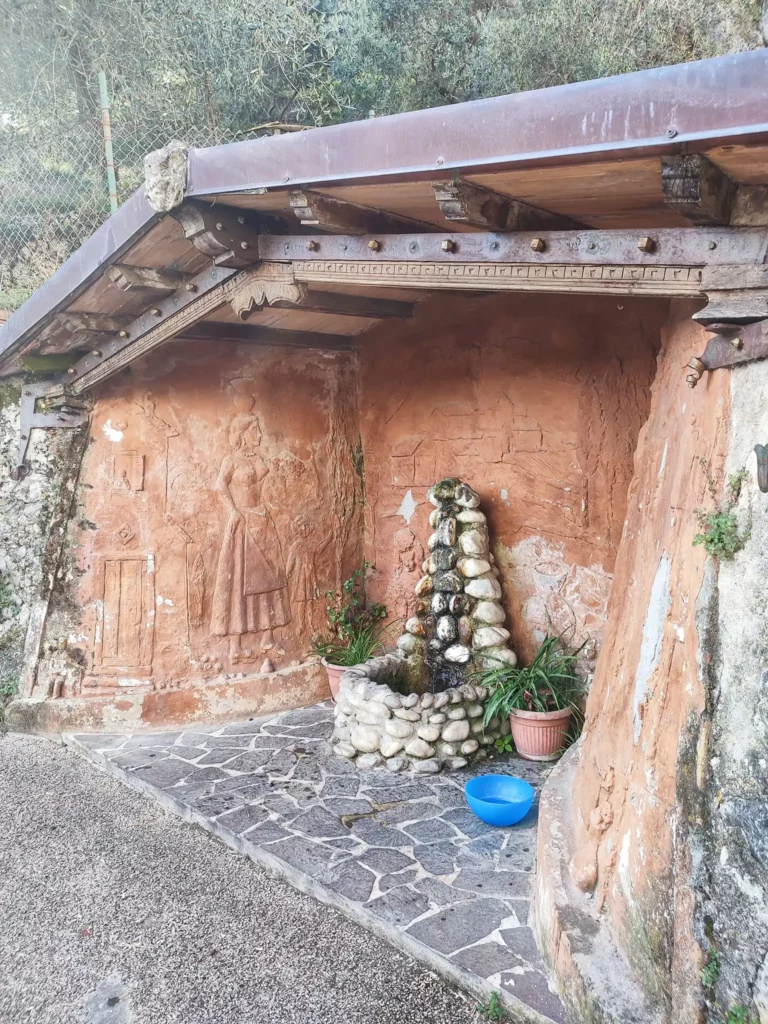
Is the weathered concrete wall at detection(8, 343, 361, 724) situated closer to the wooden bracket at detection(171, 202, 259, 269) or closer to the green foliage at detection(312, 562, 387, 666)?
the green foliage at detection(312, 562, 387, 666)

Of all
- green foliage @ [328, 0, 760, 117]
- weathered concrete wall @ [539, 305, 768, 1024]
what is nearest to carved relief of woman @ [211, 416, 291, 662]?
weathered concrete wall @ [539, 305, 768, 1024]

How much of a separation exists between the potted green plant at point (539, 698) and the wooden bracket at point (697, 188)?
3.60 m

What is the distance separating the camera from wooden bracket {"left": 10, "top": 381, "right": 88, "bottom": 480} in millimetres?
6062

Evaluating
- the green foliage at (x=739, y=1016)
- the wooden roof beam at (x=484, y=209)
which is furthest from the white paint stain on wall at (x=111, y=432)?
the green foliage at (x=739, y=1016)

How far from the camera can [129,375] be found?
19.8 feet

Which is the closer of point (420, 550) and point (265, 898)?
point (265, 898)

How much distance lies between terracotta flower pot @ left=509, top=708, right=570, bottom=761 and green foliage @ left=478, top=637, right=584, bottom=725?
0.08m

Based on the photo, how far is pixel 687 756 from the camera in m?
2.17

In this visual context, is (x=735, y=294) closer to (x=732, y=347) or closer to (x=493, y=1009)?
(x=732, y=347)

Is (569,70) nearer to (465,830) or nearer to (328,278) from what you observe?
(328,278)

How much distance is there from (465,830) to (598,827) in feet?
5.17

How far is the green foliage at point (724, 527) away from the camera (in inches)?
83.7

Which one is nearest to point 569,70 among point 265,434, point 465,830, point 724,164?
point 265,434

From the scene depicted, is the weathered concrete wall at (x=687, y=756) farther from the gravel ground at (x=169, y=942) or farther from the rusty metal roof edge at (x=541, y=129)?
the gravel ground at (x=169, y=942)
